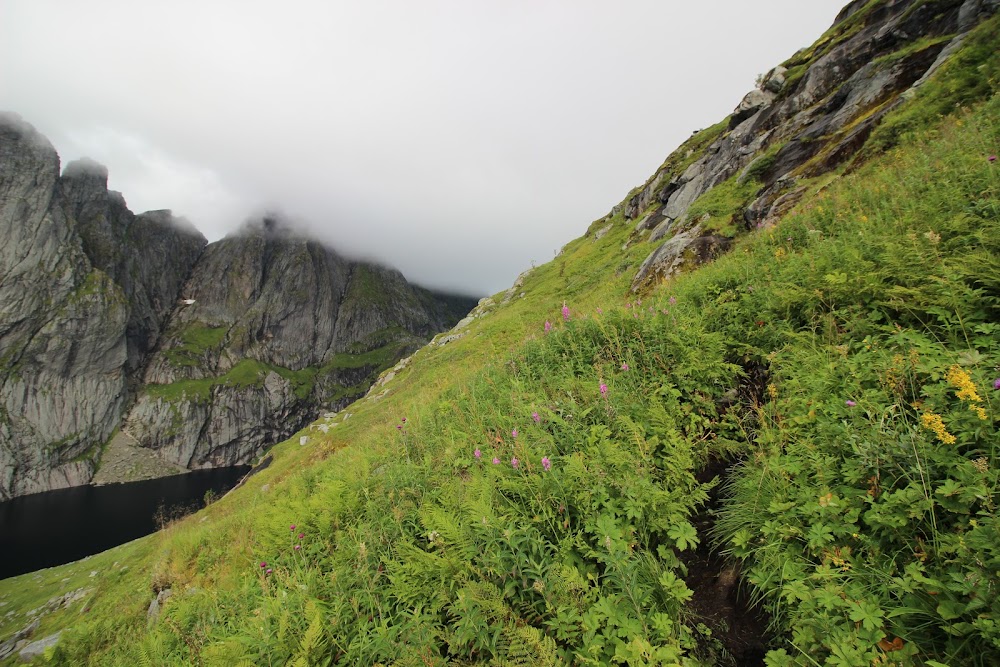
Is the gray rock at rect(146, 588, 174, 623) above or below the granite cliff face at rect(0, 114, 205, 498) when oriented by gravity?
below

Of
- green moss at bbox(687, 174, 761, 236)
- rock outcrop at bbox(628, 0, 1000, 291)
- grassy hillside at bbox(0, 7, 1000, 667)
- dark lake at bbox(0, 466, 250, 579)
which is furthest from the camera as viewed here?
dark lake at bbox(0, 466, 250, 579)

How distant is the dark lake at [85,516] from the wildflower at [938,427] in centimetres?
8766

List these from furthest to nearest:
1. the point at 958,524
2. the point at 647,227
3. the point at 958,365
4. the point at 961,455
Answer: the point at 647,227 → the point at 958,365 → the point at 961,455 → the point at 958,524

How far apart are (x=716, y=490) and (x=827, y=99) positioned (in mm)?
24345

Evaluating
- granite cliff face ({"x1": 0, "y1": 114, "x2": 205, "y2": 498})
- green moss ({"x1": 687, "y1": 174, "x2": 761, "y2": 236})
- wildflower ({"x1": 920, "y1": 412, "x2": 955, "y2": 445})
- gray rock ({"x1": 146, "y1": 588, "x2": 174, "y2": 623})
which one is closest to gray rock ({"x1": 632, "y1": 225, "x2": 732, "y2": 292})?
green moss ({"x1": 687, "y1": 174, "x2": 761, "y2": 236})

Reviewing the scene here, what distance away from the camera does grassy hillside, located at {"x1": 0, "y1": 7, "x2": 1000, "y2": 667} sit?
2.62 meters

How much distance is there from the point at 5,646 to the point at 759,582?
41.6 m

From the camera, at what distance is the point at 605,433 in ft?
15.6

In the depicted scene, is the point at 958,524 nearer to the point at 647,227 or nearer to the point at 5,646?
the point at 647,227

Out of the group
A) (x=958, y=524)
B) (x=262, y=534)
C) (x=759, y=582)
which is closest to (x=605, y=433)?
(x=759, y=582)

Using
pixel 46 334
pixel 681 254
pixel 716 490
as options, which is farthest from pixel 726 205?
pixel 46 334

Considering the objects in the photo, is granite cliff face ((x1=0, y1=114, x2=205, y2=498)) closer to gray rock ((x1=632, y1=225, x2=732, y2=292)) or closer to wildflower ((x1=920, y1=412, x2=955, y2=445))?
gray rock ((x1=632, y1=225, x2=732, y2=292))

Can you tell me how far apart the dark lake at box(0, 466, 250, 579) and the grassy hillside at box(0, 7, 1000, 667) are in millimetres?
82424

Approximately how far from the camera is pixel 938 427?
108 inches
